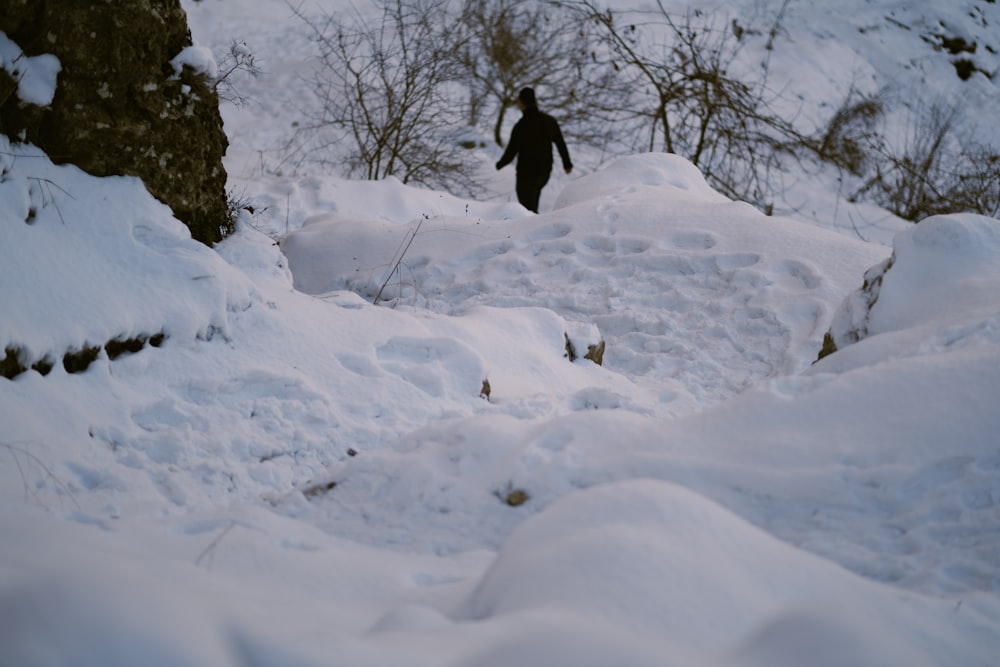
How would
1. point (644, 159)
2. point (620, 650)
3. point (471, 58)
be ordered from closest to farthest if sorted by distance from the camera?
point (620, 650)
point (644, 159)
point (471, 58)

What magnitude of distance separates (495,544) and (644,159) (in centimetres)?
556

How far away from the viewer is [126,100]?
3.38 metres

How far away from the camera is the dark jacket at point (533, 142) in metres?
8.22

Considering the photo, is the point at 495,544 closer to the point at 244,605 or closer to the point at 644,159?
the point at 244,605

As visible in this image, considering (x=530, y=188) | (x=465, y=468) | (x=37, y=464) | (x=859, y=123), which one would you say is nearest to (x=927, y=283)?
(x=465, y=468)

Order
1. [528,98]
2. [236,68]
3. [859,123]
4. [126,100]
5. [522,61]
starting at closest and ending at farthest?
[126,100] < [236,68] < [528,98] < [522,61] < [859,123]

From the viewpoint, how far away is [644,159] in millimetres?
7363

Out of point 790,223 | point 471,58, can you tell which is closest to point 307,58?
point 471,58

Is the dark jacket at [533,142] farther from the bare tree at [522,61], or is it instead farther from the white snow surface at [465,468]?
the bare tree at [522,61]

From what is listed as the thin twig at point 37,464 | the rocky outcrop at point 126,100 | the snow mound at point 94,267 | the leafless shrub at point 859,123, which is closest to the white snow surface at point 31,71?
the rocky outcrop at point 126,100

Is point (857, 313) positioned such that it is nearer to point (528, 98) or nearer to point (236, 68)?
point (236, 68)

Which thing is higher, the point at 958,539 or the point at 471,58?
the point at 471,58

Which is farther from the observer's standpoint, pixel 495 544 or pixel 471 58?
pixel 471 58

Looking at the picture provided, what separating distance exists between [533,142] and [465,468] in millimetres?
6084
